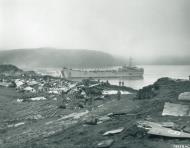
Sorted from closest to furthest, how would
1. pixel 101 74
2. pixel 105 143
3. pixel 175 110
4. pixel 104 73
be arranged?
pixel 105 143 → pixel 175 110 → pixel 101 74 → pixel 104 73

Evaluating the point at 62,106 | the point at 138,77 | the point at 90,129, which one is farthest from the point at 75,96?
the point at 138,77

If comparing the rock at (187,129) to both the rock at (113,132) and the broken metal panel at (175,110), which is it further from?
the rock at (113,132)

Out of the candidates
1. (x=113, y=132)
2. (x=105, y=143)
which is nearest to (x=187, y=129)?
(x=113, y=132)

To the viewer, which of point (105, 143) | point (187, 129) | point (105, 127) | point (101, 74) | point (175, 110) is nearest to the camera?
point (105, 143)

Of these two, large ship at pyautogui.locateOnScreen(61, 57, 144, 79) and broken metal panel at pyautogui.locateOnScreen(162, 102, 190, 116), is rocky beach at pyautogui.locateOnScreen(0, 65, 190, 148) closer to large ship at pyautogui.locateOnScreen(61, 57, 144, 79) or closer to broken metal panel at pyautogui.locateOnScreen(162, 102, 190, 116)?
broken metal panel at pyautogui.locateOnScreen(162, 102, 190, 116)

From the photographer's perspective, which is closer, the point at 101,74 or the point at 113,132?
the point at 113,132

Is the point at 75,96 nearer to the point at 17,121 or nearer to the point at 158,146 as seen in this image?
the point at 17,121

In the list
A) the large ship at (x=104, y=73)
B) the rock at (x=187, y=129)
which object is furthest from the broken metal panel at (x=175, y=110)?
the large ship at (x=104, y=73)

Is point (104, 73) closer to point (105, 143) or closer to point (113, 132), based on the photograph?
point (113, 132)

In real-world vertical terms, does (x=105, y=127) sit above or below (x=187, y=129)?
below
